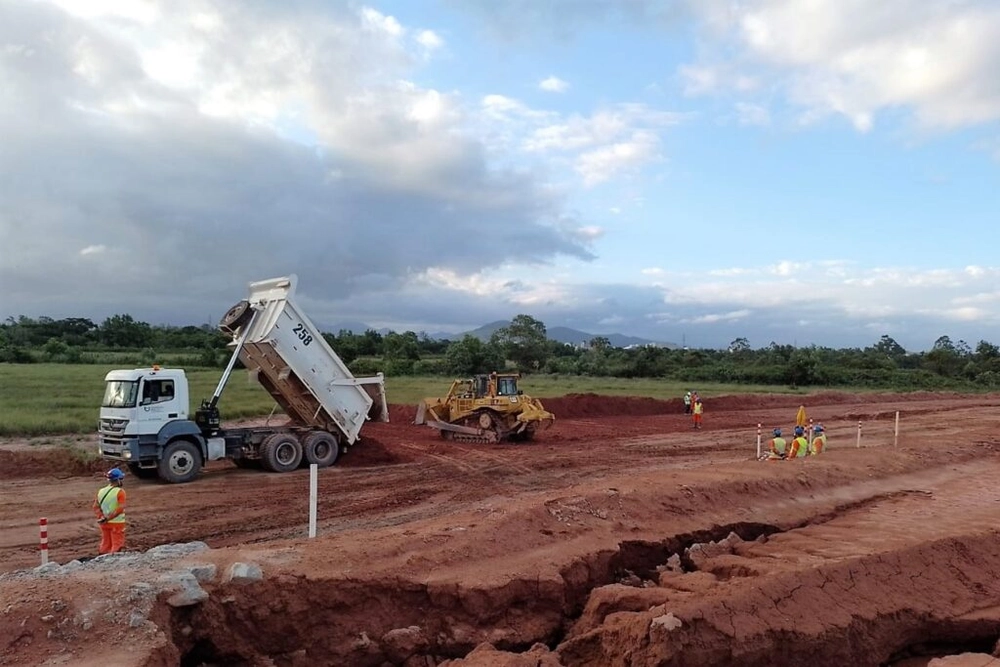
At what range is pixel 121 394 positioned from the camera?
15.3 metres

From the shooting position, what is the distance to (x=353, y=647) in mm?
6762

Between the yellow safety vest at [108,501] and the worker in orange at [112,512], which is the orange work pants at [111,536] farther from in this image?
the yellow safety vest at [108,501]

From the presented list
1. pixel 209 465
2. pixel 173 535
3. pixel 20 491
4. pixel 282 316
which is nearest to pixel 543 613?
pixel 173 535

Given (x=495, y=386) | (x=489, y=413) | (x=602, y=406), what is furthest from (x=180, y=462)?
(x=602, y=406)

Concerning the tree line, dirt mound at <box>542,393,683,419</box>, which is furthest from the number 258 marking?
the tree line

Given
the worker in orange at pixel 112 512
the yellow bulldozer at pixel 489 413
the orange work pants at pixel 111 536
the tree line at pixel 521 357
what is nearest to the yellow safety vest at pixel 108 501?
the worker in orange at pixel 112 512

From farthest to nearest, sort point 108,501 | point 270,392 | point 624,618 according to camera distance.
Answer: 1. point 270,392
2. point 108,501
3. point 624,618

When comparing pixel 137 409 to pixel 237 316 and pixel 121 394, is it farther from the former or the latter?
pixel 237 316

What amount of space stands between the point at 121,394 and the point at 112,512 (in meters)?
6.74

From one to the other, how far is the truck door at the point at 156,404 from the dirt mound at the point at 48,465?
2.91 m

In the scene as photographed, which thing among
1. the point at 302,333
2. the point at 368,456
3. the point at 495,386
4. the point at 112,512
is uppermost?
the point at 302,333

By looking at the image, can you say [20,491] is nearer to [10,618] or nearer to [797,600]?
[10,618]

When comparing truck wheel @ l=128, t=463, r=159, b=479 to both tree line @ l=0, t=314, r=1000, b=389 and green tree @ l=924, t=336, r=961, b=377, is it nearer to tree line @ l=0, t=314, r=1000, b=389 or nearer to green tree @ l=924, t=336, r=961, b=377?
tree line @ l=0, t=314, r=1000, b=389

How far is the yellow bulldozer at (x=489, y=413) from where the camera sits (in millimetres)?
23906
